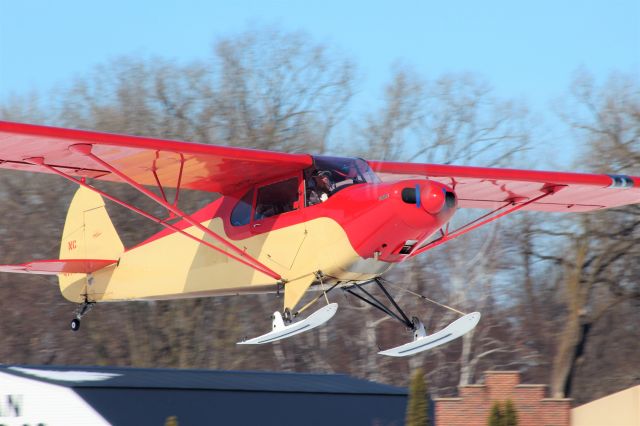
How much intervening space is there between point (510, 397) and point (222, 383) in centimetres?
577

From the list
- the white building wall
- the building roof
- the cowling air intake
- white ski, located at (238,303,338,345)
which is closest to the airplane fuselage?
the cowling air intake

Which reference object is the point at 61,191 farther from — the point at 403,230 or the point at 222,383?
the point at 403,230

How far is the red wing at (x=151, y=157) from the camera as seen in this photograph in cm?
1277

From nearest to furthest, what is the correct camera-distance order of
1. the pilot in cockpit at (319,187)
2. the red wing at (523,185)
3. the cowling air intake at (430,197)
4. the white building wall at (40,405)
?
1. the cowling air intake at (430,197)
2. the pilot in cockpit at (319,187)
3. the red wing at (523,185)
4. the white building wall at (40,405)

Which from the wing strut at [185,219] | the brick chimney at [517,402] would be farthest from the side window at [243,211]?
the brick chimney at [517,402]

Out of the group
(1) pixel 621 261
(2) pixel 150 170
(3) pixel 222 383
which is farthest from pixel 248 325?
(2) pixel 150 170

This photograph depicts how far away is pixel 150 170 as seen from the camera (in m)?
14.1

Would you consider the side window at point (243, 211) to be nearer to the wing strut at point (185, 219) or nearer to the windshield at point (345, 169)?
the wing strut at point (185, 219)

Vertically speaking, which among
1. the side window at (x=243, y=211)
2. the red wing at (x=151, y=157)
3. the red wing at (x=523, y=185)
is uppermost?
the red wing at (x=523, y=185)

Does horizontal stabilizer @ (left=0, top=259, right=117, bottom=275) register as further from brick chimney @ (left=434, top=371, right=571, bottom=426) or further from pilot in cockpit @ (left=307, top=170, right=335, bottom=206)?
brick chimney @ (left=434, top=371, right=571, bottom=426)

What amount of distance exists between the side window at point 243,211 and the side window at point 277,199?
0.52ft

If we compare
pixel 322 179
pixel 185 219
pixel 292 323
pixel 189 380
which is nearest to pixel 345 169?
pixel 322 179

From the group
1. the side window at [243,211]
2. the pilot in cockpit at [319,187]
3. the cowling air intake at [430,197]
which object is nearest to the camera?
the cowling air intake at [430,197]

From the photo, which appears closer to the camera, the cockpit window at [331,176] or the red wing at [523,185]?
the cockpit window at [331,176]
